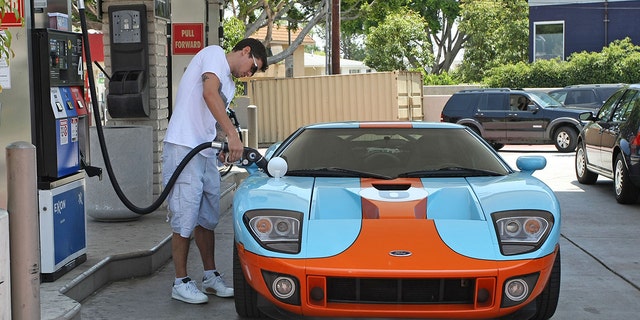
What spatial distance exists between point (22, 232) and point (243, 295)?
5.60ft

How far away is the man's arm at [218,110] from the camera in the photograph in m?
5.78

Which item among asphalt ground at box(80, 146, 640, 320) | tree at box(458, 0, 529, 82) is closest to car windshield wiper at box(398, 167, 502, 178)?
asphalt ground at box(80, 146, 640, 320)

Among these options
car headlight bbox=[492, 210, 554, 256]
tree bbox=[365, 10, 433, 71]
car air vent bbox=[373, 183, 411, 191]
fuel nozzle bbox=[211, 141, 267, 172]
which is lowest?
car headlight bbox=[492, 210, 554, 256]

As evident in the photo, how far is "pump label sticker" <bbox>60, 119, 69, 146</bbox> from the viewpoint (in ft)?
20.5

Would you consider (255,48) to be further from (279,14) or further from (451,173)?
(279,14)

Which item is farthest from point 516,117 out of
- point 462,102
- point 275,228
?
point 275,228

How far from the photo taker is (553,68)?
34.1 m

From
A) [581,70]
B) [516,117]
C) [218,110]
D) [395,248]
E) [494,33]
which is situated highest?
[494,33]

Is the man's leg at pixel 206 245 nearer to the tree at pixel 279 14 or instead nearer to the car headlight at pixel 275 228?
the car headlight at pixel 275 228

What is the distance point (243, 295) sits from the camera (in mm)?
5453

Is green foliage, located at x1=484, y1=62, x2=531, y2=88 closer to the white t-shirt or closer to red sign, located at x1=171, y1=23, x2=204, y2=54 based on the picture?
red sign, located at x1=171, y1=23, x2=204, y2=54

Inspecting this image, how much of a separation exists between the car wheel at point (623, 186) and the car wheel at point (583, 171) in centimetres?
196

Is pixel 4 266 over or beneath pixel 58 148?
beneath

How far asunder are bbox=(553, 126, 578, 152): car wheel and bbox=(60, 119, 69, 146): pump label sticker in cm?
1714
